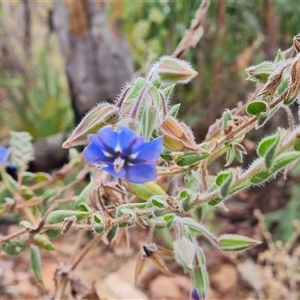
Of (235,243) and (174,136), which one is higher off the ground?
(174,136)

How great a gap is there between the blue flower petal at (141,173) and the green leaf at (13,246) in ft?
0.97

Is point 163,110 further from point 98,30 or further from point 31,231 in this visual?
point 98,30

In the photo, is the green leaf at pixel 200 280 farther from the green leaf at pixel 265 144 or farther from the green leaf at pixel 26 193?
the green leaf at pixel 26 193

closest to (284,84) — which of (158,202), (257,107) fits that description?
(257,107)

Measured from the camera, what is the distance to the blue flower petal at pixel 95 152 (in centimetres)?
37

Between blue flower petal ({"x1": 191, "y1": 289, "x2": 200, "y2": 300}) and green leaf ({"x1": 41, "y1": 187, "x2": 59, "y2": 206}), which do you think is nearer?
blue flower petal ({"x1": 191, "y1": 289, "x2": 200, "y2": 300})

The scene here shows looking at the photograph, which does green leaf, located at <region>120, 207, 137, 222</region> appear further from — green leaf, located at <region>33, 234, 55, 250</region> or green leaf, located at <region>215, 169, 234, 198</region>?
green leaf, located at <region>33, 234, 55, 250</region>

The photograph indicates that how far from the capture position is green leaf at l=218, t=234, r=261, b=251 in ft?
1.79

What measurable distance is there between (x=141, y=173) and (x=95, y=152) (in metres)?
0.04

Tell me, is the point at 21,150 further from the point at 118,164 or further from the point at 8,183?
the point at 118,164

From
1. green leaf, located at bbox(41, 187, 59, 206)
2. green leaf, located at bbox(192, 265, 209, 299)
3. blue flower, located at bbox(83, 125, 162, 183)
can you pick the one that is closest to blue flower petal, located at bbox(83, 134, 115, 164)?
blue flower, located at bbox(83, 125, 162, 183)

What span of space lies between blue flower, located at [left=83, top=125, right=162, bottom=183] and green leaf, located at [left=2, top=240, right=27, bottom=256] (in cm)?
28

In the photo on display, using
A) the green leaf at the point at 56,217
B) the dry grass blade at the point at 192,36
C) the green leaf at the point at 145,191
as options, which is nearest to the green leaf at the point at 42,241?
the green leaf at the point at 56,217

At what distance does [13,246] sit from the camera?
621mm
